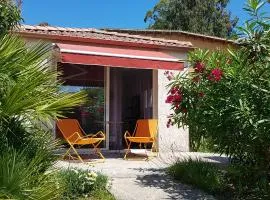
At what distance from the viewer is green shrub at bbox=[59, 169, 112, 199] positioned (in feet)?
36.3

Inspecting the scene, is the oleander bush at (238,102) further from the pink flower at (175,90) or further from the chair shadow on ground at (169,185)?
the chair shadow on ground at (169,185)

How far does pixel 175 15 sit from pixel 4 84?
1799 inches

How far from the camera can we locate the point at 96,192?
1133cm

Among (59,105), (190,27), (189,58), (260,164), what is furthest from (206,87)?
(190,27)

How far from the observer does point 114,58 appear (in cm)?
1641

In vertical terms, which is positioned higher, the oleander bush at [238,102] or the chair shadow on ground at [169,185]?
the oleander bush at [238,102]

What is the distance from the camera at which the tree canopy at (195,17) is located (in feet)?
167

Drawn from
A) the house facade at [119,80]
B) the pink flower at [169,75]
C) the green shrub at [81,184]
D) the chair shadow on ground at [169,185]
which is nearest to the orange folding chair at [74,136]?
the house facade at [119,80]

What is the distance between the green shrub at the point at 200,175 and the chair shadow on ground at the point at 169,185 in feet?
0.72

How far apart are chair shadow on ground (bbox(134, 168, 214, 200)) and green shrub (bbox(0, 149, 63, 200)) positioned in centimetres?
433

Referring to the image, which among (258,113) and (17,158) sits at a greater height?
(258,113)

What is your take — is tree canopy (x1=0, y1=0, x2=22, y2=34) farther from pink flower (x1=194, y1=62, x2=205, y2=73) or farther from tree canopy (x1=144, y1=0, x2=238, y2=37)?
tree canopy (x1=144, y1=0, x2=238, y2=37)

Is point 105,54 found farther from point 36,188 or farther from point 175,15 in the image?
point 175,15

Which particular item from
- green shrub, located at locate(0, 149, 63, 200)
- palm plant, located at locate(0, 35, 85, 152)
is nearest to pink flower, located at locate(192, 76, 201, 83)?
palm plant, located at locate(0, 35, 85, 152)
